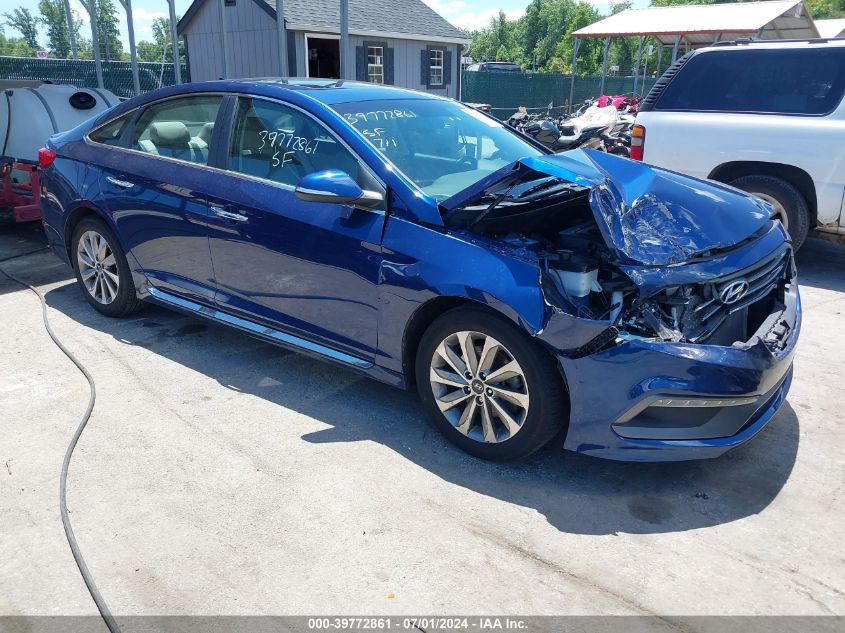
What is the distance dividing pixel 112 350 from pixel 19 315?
126 centimetres

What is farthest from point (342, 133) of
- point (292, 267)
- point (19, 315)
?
point (19, 315)

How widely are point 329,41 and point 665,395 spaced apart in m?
21.4

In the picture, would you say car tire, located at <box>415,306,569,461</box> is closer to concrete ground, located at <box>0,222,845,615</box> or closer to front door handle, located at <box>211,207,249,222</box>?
concrete ground, located at <box>0,222,845,615</box>

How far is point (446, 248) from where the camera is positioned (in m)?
3.31

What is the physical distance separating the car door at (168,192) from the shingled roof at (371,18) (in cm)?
1579

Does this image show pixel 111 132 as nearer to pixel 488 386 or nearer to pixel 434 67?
pixel 488 386

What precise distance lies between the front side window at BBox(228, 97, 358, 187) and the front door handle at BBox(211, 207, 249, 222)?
25 cm

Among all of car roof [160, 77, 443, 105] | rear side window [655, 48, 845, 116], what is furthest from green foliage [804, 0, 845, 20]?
car roof [160, 77, 443, 105]

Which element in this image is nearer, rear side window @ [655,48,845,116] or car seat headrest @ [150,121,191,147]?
car seat headrest @ [150,121,191,147]

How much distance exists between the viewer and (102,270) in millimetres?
5148

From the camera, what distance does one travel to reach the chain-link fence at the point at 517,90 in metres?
24.8

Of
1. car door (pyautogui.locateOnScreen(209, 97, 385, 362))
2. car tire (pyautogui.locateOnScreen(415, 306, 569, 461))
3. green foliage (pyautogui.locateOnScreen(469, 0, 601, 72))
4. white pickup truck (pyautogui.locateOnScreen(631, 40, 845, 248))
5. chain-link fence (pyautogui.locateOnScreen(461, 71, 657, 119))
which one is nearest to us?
car tire (pyautogui.locateOnScreen(415, 306, 569, 461))

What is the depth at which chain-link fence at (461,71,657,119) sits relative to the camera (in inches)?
977

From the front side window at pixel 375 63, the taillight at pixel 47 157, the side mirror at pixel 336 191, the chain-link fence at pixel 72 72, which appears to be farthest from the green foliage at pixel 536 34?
the side mirror at pixel 336 191
